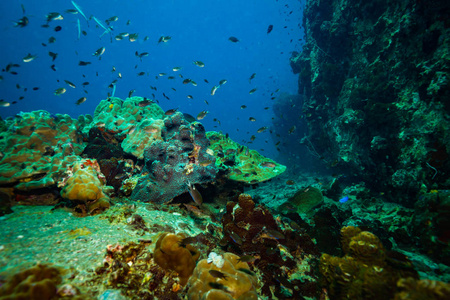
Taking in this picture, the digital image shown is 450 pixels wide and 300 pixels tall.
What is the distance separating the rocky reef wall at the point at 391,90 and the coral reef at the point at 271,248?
6846 mm

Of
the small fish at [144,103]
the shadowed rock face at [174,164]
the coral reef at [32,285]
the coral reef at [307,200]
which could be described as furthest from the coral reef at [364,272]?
the small fish at [144,103]

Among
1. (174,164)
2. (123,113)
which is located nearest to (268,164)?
(174,164)

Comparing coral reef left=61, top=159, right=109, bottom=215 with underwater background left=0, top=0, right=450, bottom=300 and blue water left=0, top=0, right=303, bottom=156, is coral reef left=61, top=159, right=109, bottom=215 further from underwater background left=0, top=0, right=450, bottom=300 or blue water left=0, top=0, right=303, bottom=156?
blue water left=0, top=0, right=303, bottom=156

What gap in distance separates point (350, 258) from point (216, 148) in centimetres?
547

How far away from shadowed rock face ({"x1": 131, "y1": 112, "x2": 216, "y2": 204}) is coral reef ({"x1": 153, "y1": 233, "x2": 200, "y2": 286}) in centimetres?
205

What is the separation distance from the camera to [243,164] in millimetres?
6723

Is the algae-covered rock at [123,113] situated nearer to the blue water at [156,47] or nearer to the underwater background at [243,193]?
the underwater background at [243,193]

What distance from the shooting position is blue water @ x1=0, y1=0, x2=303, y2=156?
238 ft

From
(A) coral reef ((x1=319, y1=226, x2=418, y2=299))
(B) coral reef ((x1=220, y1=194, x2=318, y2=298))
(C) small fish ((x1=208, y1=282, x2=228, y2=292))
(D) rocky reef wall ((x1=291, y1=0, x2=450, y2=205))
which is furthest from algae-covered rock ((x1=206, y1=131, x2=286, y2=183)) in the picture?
(D) rocky reef wall ((x1=291, y1=0, x2=450, y2=205))

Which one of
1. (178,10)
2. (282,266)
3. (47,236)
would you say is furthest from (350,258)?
(178,10)

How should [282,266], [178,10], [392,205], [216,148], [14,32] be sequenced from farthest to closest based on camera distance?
1. [178,10]
2. [14,32]
3. [392,205]
4. [216,148]
5. [282,266]

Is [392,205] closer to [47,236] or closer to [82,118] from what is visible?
[47,236]

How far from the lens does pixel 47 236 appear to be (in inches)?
105

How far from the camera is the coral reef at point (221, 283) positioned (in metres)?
2.27
